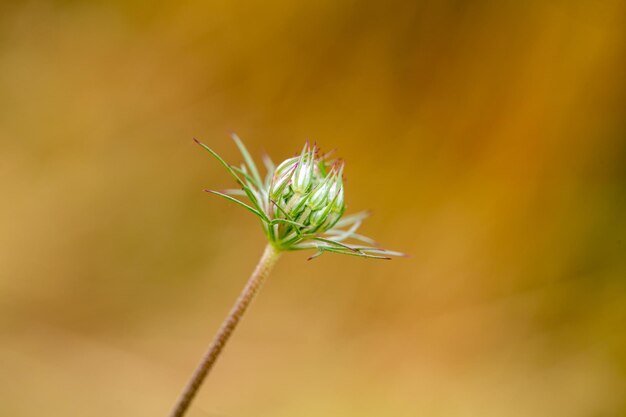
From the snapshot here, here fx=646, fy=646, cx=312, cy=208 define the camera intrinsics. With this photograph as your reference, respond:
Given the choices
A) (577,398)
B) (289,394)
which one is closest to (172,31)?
(289,394)

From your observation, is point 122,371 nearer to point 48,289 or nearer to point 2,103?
point 48,289

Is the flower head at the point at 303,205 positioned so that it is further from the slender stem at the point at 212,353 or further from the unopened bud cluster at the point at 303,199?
the slender stem at the point at 212,353

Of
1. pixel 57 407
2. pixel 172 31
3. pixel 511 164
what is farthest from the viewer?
pixel 511 164

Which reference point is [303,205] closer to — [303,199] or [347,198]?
[303,199]

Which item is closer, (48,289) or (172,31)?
(48,289)

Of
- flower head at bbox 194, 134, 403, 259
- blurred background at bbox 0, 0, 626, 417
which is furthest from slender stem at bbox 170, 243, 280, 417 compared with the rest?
blurred background at bbox 0, 0, 626, 417

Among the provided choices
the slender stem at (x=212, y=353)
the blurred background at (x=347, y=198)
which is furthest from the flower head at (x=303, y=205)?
the blurred background at (x=347, y=198)
